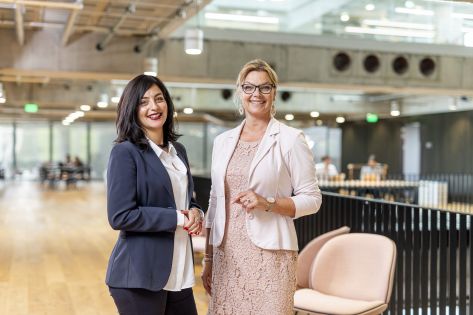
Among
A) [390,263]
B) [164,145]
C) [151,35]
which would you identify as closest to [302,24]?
[151,35]

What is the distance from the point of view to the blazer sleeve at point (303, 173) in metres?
2.53

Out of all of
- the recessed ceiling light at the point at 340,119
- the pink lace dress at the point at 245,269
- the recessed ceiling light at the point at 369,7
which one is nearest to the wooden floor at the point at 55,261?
the pink lace dress at the point at 245,269

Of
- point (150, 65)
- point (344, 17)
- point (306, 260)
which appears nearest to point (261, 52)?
point (344, 17)

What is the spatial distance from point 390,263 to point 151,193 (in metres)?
1.91

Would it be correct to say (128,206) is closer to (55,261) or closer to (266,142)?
(266,142)

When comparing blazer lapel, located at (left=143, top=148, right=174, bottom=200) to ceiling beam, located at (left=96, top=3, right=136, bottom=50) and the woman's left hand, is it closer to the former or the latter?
the woman's left hand

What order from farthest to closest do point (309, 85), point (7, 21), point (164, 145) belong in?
point (309, 85)
point (7, 21)
point (164, 145)

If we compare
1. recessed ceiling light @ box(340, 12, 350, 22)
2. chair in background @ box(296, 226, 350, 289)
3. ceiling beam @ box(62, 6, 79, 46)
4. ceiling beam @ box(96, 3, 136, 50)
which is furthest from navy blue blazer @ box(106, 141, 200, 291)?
recessed ceiling light @ box(340, 12, 350, 22)

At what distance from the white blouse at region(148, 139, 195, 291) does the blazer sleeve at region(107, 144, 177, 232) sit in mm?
70

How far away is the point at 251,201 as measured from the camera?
7.72 feet

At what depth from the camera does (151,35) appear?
1105 centimetres

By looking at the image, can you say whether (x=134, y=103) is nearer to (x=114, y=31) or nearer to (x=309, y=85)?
(x=114, y=31)

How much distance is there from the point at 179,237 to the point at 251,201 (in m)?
0.31

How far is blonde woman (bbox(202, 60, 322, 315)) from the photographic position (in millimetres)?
2484
